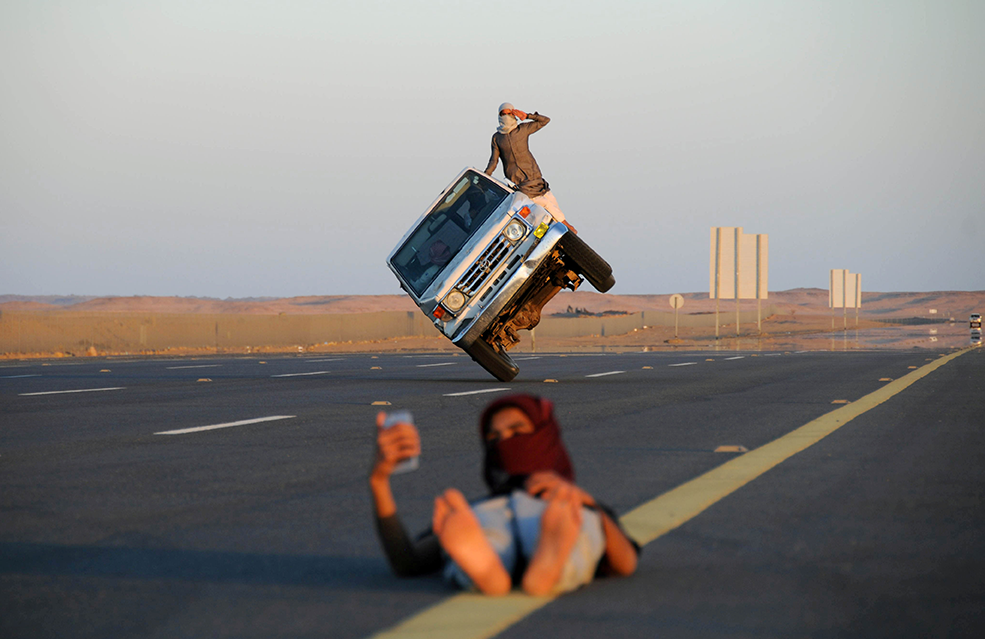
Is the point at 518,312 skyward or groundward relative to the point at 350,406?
skyward

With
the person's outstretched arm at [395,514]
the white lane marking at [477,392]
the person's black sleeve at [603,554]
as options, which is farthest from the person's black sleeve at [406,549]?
the white lane marking at [477,392]

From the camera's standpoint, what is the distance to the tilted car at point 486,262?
50.3 feet

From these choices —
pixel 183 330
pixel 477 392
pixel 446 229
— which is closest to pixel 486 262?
pixel 446 229

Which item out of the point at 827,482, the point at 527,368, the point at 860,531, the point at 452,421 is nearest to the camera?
the point at 860,531

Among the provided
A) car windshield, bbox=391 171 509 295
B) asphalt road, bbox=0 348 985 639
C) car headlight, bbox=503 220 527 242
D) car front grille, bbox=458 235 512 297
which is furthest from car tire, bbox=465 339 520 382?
asphalt road, bbox=0 348 985 639

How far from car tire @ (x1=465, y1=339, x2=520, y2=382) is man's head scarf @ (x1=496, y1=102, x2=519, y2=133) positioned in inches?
114

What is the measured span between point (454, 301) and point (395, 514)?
1143 centimetres

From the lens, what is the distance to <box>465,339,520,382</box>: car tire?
632 inches

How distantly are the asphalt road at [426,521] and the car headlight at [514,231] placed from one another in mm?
3578

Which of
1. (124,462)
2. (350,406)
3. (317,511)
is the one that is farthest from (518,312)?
(317,511)

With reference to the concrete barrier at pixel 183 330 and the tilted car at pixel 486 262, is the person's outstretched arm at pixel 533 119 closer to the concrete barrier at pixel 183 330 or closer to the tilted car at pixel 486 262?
the tilted car at pixel 486 262

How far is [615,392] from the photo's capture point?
565 inches

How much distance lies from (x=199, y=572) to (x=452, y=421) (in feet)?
20.6

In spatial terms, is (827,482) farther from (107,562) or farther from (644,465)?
(107,562)
